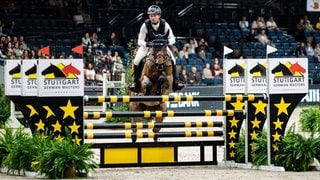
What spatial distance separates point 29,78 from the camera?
37.7ft

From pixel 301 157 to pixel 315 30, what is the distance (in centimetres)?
2455

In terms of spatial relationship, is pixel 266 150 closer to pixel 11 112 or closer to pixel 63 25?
pixel 11 112

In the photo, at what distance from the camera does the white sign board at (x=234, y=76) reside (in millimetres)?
12914

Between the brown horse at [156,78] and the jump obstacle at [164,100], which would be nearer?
the jump obstacle at [164,100]

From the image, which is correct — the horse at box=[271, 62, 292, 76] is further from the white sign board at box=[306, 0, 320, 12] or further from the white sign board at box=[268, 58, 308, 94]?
the white sign board at box=[306, 0, 320, 12]

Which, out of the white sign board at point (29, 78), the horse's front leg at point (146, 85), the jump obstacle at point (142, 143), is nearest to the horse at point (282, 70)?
the jump obstacle at point (142, 143)

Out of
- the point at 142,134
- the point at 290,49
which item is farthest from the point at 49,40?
the point at 142,134

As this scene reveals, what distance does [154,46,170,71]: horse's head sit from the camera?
596 inches

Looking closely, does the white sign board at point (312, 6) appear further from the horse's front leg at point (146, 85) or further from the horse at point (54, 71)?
the horse at point (54, 71)

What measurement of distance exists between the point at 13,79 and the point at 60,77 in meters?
1.54

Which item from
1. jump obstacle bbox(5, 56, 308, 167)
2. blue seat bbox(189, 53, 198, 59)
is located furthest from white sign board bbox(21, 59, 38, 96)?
blue seat bbox(189, 53, 198, 59)

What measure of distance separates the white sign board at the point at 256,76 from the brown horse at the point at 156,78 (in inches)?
119

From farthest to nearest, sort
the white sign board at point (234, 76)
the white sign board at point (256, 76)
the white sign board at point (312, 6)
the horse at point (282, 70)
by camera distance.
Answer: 1. the white sign board at point (312, 6)
2. the white sign board at point (234, 76)
3. the white sign board at point (256, 76)
4. the horse at point (282, 70)

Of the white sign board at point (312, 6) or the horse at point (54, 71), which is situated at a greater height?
the white sign board at point (312, 6)
